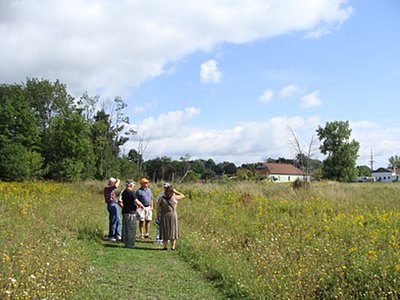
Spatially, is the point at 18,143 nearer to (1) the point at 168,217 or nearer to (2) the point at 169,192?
(2) the point at 169,192

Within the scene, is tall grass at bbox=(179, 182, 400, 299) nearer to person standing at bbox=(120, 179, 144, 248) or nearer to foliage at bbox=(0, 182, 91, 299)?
person standing at bbox=(120, 179, 144, 248)

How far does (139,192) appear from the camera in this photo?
42.0ft

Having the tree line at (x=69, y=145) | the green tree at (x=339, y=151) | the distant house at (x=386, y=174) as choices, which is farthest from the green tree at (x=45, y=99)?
the distant house at (x=386, y=174)

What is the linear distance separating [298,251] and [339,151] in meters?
65.7

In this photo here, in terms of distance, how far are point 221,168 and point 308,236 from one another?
342 ft

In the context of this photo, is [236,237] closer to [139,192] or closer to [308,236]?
[308,236]

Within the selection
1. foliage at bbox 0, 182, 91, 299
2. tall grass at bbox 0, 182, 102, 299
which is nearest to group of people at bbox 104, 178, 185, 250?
tall grass at bbox 0, 182, 102, 299

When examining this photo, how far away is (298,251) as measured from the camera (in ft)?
25.9

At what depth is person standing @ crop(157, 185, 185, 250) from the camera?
1083cm

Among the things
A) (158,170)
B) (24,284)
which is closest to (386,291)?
(24,284)

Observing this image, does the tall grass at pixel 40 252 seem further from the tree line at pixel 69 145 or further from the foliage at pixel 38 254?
the tree line at pixel 69 145

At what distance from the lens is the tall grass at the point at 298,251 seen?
5871 millimetres

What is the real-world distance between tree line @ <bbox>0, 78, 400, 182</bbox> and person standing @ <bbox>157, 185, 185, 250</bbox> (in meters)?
25.7

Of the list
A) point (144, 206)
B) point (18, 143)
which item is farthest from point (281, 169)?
point (144, 206)
